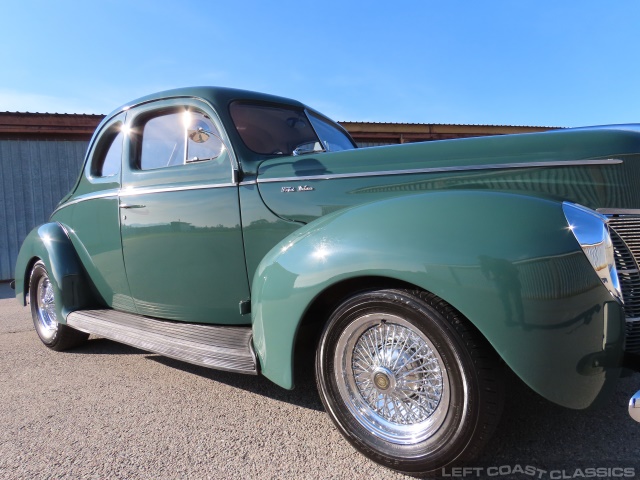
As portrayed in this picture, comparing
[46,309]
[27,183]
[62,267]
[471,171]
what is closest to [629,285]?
[471,171]

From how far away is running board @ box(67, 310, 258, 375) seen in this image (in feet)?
7.29

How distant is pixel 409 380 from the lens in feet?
5.88

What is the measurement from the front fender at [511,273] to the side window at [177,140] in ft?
4.37

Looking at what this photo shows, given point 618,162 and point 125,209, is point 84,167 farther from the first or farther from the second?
point 618,162

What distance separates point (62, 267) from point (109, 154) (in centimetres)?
95

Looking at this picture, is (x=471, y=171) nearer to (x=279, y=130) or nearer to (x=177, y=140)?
(x=279, y=130)

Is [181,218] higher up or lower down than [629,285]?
higher up

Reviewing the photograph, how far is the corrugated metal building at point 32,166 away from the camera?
28.3 feet

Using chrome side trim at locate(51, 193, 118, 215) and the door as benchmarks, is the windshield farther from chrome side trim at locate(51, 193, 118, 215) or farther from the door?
chrome side trim at locate(51, 193, 118, 215)

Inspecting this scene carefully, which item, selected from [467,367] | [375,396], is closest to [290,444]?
[375,396]

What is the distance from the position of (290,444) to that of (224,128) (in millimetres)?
1813

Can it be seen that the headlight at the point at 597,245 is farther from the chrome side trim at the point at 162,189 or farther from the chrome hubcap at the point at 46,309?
the chrome hubcap at the point at 46,309

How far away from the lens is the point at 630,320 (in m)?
1.65

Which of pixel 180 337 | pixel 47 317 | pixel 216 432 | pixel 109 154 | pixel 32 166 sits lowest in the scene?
pixel 216 432
